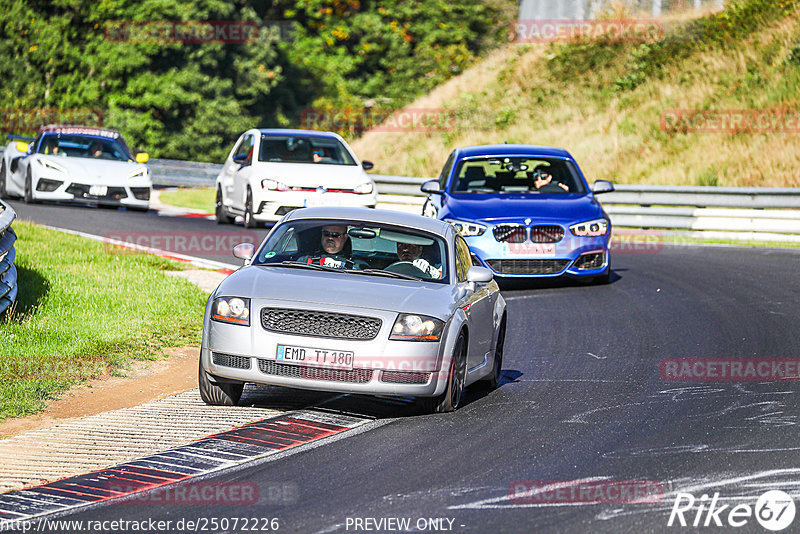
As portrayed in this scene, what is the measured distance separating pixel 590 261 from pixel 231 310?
27.9 ft

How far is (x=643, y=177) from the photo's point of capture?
105ft

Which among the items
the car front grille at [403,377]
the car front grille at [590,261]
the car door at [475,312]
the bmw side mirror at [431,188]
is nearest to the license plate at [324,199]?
the bmw side mirror at [431,188]

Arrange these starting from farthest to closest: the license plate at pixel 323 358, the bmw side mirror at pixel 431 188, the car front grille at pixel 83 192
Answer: the car front grille at pixel 83 192 < the bmw side mirror at pixel 431 188 < the license plate at pixel 323 358

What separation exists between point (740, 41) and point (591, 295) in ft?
77.7

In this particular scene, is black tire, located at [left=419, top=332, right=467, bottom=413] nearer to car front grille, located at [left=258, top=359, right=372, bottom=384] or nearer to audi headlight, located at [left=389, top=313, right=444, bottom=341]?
audi headlight, located at [left=389, top=313, right=444, bottom=341]

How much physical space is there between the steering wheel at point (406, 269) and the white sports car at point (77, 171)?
15010 mm

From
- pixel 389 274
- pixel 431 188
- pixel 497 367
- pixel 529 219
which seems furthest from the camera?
pixel 431 188

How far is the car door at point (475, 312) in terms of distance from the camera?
31.3 feet

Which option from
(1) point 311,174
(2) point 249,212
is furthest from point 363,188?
(2) point 249,212

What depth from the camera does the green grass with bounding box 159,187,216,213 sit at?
97.5 feet

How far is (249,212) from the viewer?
70.6 feet

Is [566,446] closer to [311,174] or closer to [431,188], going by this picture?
[431,188]

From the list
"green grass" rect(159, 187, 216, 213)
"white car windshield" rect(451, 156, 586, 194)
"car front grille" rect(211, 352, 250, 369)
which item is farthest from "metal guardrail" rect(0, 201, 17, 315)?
"green grass" rect(159, 187, 216, 213)

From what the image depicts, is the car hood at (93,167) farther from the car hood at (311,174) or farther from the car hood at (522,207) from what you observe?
the car hood at (522,207)
